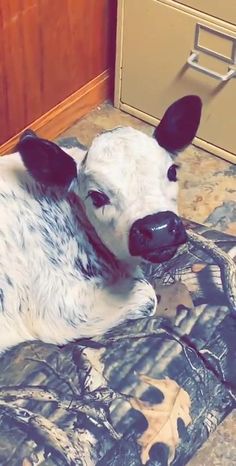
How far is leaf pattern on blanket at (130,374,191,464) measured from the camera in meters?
1.48

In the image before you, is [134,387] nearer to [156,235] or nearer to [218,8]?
[156,235]

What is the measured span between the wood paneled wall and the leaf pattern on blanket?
3.06 ft

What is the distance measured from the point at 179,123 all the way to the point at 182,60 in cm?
82

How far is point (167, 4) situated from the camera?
222 centimetres

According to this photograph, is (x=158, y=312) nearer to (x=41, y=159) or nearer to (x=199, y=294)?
(x=199, y=294)

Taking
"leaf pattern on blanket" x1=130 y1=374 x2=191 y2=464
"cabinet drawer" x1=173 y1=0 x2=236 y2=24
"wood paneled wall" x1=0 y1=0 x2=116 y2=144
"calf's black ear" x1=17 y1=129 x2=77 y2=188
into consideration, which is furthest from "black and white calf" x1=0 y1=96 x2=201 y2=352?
"cabinet drawer" x1=173 y1=0 x2=236 y2=24

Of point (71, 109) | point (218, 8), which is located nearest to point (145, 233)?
point (218, 8)

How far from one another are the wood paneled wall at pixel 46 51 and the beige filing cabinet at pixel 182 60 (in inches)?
2.6

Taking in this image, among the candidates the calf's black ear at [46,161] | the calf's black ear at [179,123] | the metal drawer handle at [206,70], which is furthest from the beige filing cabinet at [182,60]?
the calf's black ear at [46,161]

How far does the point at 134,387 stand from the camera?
1519mm

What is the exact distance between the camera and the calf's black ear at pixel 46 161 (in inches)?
56.2

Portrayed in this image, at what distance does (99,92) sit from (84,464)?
134 cm

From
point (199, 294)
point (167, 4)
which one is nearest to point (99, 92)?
point (167, 4)

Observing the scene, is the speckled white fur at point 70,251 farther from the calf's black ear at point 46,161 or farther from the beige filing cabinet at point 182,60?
the beige filing cabinet at point 182,60
